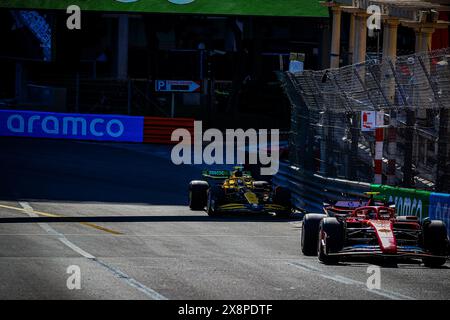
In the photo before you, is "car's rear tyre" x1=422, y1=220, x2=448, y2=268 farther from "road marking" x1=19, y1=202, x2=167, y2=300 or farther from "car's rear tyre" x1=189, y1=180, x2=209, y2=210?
"car's rear tyre" x1=189, y1=180, x2=209, y2=210

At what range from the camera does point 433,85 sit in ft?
59.7

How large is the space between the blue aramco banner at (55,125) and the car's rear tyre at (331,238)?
64.4 ft

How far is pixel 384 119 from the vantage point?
21.1m

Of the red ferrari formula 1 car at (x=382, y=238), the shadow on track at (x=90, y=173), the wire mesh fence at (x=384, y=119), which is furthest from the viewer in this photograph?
the shadow on track at (x=90, y=173)

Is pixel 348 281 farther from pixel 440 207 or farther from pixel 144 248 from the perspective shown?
pixel 144 248

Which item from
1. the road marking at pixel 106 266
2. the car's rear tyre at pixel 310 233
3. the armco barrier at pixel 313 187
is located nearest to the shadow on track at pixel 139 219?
the road marking at pixel 106 266

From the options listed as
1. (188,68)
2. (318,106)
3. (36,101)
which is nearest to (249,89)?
(188,68)

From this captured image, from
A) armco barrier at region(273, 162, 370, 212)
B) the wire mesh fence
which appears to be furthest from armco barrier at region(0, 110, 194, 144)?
the wire mesh fence

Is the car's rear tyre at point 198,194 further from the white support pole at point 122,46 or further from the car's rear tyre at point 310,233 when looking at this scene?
the white support pole at point 122,46

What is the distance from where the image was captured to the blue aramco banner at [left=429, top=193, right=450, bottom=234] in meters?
17.4

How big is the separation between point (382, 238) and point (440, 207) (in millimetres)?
2278

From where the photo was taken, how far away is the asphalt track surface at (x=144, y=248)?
13.2 m

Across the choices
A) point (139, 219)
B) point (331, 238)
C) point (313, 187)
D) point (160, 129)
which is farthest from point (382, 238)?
point (160, 129)
